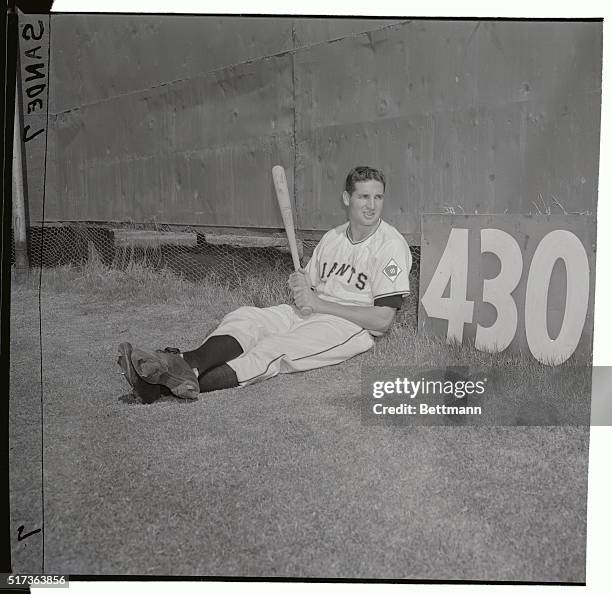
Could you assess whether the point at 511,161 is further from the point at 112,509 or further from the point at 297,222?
the point at 112,509

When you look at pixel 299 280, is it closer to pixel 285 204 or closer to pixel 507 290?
pixel 285 204

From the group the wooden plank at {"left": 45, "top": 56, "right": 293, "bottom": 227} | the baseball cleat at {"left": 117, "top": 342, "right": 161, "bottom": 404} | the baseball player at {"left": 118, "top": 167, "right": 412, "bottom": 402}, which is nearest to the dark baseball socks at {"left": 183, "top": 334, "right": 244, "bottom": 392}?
the baseball player at {"left": 118, "top": 167, "right": 412, "bottom": 402}

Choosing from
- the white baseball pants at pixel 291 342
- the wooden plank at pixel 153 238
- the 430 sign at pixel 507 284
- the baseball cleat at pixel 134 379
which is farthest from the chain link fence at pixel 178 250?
the 430 sign at pixel 507 284

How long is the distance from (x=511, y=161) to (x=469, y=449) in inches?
33.1

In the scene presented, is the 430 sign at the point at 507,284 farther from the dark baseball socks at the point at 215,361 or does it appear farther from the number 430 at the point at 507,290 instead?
the dark baseball socks at the point at 215,361

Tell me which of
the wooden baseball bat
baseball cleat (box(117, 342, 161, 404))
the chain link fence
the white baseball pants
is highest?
the wooden baseball bat

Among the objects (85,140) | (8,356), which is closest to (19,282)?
(8,356)

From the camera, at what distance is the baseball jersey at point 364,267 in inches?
81.0

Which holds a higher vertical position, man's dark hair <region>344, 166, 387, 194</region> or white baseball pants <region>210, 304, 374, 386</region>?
man's dark hair <region>344, 166, 387, 194</region>

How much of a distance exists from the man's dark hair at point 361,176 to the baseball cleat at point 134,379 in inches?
31.7

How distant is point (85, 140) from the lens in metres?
2.11

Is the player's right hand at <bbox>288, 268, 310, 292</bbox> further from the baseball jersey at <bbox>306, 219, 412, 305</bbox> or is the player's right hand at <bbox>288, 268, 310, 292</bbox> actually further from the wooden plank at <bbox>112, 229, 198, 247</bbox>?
the wooden plank at <bbox>112, 229, 198, 247</bbox>

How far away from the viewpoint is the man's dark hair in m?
2.07

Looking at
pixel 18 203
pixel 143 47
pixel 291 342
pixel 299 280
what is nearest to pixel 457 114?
pixel 299 280
